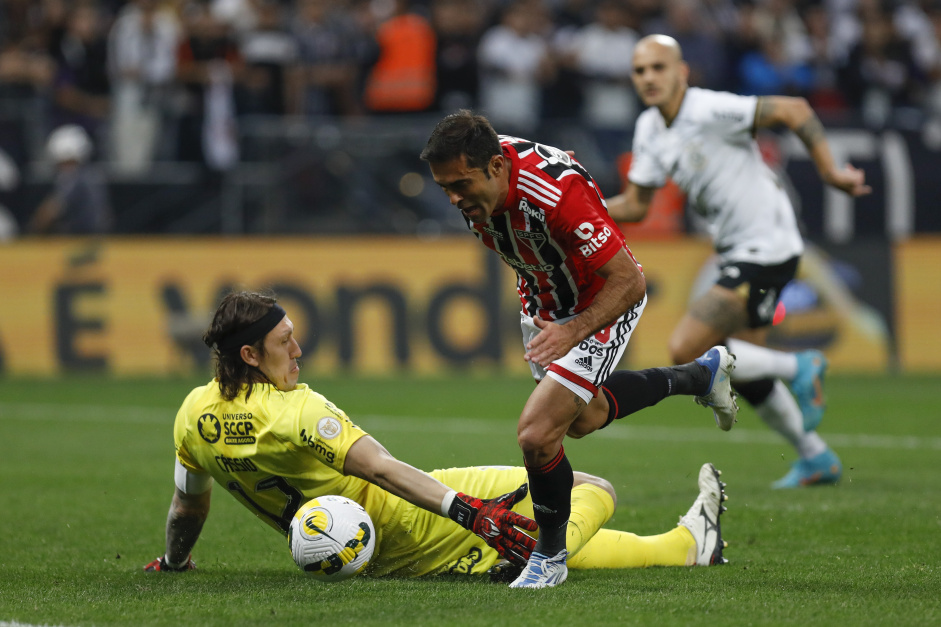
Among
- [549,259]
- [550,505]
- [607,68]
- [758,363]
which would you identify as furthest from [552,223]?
[607,68]

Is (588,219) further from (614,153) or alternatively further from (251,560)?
(614,153)

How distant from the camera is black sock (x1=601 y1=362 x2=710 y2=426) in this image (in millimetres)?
5727

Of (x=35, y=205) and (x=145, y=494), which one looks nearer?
(x=145, y=494)

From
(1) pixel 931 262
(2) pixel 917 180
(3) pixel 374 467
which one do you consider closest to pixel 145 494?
(3) pixel 374 467

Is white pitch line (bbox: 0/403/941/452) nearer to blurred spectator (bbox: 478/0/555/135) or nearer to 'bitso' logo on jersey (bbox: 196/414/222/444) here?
'bitso' logo on jersey (bbox: 196/414/222/444)

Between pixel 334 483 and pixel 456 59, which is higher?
pixel 456 59

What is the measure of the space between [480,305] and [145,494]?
7604 mm

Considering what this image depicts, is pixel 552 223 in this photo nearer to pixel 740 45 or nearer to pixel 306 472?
pixel 306 472

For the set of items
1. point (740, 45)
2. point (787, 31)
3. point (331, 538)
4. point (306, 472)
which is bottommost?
point (331, 538)

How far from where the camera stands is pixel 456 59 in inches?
643

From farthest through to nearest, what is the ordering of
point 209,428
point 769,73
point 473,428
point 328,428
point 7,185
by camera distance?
point 769,73 → point 7,185 → point 473,428 → point 209,428 → point 328,428

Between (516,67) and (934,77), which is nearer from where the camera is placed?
(516,67)

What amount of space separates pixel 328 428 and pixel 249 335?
1.82 feet

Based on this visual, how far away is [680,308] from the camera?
49.5ft
